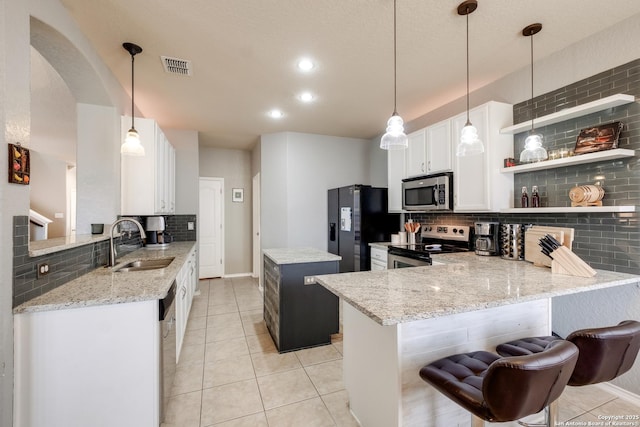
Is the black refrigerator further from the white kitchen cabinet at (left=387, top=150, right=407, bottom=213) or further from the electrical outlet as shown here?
the electrical outlet

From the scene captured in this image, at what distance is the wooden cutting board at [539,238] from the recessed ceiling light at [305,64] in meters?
2.34

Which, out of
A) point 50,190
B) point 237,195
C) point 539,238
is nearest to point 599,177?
point 539,238

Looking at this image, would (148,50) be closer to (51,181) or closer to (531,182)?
(531,182)

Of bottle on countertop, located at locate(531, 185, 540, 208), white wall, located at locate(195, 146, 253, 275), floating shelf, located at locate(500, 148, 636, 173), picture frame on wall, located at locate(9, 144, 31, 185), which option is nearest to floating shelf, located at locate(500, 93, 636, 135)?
floating shelf, located at locate(500, 148, 636, 173)

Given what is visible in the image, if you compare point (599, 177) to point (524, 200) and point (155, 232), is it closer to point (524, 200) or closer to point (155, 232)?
point (524, 200)

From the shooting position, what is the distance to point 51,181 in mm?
5332

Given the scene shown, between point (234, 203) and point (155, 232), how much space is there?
235 cm

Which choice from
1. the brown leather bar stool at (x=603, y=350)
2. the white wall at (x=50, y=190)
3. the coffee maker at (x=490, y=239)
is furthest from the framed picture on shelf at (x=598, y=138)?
the white wall at (x=50, y=190)

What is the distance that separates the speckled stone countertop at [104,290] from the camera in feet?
4.66

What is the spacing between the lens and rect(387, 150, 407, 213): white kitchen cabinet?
3.83m

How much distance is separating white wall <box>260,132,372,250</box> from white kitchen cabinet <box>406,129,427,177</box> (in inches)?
62.2

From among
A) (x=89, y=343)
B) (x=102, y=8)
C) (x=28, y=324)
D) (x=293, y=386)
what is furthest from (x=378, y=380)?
(x=102, y=8)

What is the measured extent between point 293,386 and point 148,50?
295 centimetres

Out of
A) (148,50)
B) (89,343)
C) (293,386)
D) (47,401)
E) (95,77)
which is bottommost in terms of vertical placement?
(293,386)
